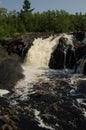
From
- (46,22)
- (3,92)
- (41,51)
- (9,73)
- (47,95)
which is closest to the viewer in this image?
(47,95)

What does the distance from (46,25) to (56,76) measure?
36.6 m

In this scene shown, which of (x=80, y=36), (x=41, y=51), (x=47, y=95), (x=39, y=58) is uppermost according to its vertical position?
(x=80, y=36)

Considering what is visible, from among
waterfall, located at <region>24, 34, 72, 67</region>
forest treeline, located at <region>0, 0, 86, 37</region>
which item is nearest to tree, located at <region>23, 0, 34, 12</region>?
forest treeline, located at <region>0, 0, 86, 37</region>

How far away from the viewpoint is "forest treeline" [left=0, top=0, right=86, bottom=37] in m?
77.2

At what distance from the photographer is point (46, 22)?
7919 centimetres

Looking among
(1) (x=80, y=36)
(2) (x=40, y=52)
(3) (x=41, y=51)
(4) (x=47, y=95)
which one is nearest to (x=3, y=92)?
(4) (x=47, y=95)

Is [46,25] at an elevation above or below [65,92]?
above

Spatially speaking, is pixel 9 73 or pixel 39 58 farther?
pixel 39 58

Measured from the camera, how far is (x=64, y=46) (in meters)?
51.8

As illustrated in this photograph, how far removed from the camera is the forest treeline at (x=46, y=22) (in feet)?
253

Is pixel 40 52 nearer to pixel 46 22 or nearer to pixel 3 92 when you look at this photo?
pixel 3 92

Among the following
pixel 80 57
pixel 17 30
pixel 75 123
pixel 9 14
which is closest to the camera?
pixel 75 123

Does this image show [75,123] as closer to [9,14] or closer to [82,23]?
[82,23]

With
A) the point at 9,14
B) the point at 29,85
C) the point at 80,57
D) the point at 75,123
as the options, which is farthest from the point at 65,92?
the point at 9,14
